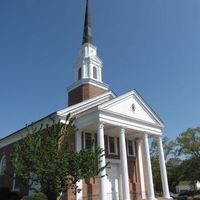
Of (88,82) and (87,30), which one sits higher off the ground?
(87,30)

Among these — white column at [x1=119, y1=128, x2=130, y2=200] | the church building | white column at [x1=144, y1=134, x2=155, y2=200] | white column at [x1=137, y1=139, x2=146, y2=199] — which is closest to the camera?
white column at [x1=119, y1=128, x2=130, y2=200]

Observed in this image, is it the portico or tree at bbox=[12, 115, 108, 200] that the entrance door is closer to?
the portico

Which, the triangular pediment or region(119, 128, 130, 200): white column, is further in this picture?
the triangular pediment

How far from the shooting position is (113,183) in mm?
21125

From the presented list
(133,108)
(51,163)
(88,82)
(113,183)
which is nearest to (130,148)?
(113,183)

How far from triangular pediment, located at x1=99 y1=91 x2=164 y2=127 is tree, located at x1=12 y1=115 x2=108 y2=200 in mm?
7453

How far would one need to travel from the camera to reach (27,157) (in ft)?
35.3

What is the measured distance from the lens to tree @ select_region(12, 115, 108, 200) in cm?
1051

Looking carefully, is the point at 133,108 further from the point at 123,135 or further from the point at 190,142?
the point at 190,142

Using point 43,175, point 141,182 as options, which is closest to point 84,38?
point 141,182

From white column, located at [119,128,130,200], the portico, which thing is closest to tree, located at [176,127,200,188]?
the portico

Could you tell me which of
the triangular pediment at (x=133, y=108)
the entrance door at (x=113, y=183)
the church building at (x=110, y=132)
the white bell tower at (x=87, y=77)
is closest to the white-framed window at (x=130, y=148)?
the church building at (x=110, y=132)

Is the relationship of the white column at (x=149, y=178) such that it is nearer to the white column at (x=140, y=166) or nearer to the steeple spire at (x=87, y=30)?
the white column at (x=140, y=166)

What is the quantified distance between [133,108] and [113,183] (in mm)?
6420
